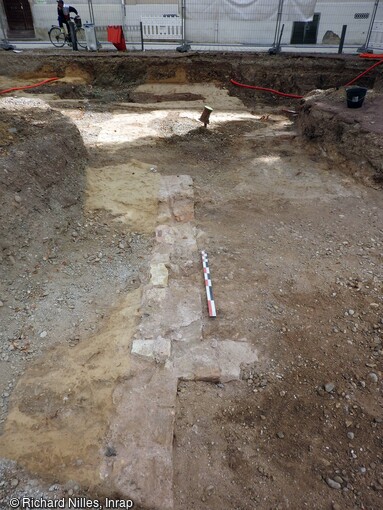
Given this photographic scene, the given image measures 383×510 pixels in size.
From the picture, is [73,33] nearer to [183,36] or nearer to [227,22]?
[183,36]

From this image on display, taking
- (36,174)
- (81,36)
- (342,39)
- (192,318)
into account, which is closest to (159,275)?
(192,318)

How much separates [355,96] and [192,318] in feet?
20.7

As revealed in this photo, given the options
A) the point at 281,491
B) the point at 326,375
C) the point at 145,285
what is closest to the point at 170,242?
the point at 145,285

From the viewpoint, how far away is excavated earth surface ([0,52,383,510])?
2549 millimetres

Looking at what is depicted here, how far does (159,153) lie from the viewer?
7.46 metres

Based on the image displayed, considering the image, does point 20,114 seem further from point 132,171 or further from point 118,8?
point 118,8

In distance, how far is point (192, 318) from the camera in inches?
144

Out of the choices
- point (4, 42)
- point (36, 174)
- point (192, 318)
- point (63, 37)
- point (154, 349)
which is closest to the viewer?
point (154, 349)

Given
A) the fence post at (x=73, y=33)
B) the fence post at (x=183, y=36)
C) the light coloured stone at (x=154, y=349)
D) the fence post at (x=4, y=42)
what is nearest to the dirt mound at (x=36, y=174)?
the light coloured stone at (x=154, y=349)

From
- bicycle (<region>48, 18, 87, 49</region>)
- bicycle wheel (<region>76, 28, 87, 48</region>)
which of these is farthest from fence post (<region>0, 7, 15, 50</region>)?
bicycle wheel (<region>76, 28, 87, 48</region>)

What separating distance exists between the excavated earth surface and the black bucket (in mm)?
143

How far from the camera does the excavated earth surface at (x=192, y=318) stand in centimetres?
255

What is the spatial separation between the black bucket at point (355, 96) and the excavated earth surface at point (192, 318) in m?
0.14

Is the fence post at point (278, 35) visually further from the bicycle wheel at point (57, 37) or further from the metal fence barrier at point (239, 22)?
the bicycle wheel at point (57, 37)
